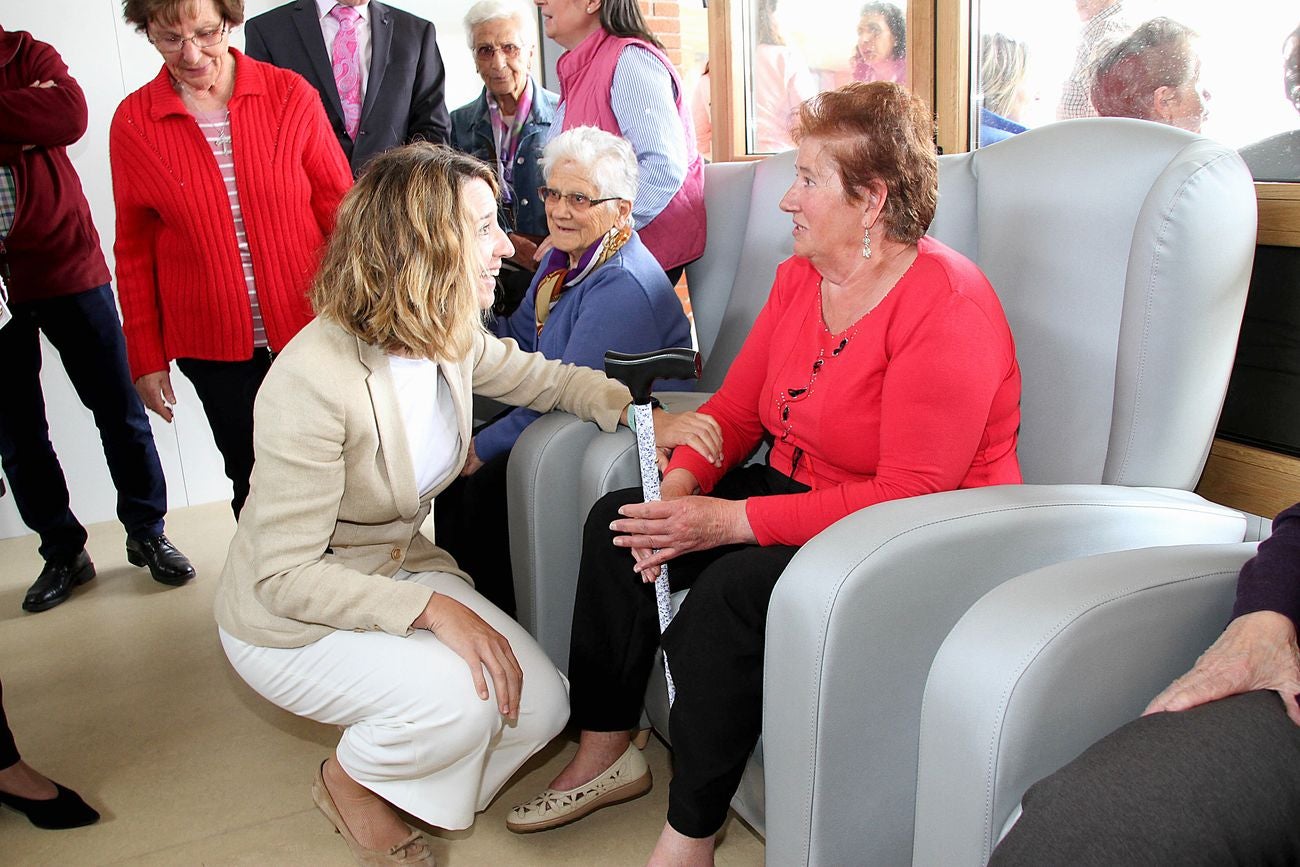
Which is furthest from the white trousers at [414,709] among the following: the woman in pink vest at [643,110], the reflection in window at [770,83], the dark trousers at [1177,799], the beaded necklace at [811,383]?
the reflection in window at [770,83]

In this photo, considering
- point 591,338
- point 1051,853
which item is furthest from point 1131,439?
point 591,338

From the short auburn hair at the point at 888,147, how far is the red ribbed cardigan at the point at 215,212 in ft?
3.94

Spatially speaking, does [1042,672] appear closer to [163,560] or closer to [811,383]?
[811,383]

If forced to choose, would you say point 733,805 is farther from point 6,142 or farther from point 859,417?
point 6,142

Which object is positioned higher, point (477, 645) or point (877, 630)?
point (877, 630)

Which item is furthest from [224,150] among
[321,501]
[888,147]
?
[888,147]

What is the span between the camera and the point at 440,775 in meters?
1.64

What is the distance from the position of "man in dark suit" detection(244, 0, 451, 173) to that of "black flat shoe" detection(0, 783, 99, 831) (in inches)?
60.7

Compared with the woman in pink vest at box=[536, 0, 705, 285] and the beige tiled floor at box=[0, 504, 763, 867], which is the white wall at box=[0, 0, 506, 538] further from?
the woman in pink vest at box=[536, 0, 705, 285]

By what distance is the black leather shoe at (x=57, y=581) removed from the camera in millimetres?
2920

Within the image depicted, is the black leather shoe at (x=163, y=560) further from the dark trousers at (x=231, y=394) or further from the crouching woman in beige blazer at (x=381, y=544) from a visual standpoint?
the crouching woman in beige blazer at (x=381, y=544)

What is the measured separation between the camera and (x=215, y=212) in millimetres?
2312

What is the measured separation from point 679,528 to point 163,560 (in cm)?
206

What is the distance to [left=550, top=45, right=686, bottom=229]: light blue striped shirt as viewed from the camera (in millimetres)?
2332
